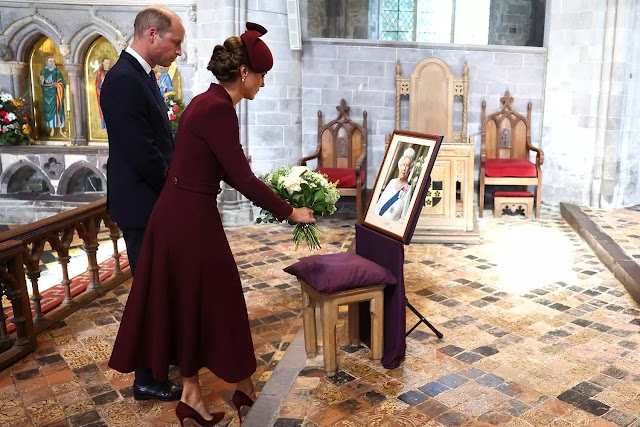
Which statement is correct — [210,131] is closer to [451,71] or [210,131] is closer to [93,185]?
[451,71]

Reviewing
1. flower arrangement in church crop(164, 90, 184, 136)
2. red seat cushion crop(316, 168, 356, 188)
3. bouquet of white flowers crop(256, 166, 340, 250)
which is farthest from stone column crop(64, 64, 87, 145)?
bouquet of white flowers crop(256, 166, 340, 250)

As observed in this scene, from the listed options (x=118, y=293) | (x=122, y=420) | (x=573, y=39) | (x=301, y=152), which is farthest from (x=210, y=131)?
(x=573, y=39)

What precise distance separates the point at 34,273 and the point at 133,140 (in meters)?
1.67

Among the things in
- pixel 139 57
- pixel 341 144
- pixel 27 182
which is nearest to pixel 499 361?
pixel 139 57

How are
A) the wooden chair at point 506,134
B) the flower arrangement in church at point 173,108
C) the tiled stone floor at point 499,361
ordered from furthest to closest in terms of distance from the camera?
the flower arrangement in church at point 173,108
the wooden chair at point 506,134
the tiled stone floor at point 499,361

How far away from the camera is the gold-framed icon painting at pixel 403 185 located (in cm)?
336

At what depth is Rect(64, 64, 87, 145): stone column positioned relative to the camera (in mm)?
9287

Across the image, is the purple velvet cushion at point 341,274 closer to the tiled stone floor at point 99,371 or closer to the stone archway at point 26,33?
the tiled stone floor at point 99,371

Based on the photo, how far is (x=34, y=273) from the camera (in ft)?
12.9

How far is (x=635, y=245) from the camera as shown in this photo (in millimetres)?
6176

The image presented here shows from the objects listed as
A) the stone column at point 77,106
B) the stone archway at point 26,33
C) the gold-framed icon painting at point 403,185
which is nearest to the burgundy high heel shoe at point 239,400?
the gold-framed icon painting at point 403,185

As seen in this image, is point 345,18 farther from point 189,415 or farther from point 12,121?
point 189,415

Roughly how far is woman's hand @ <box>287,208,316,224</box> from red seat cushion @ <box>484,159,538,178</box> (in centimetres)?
523

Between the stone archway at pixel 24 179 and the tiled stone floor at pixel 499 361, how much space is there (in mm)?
6460
